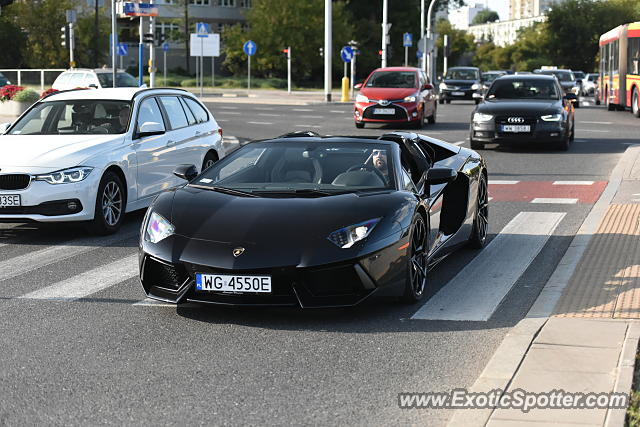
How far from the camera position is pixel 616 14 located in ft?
407

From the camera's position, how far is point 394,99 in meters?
29.2

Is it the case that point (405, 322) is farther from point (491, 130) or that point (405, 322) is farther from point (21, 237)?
point (491, 130)

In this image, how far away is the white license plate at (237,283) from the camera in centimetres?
685

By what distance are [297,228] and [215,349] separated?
1.05m

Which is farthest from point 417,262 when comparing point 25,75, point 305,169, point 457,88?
point 25,75

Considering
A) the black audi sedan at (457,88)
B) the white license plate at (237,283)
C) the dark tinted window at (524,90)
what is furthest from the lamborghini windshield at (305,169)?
the black audi sedan at (457,88)

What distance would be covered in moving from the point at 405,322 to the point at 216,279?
1245mm

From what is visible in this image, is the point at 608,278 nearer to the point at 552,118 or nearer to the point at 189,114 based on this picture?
the point at 189,114

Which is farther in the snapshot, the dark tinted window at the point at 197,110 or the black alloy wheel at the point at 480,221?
the dark tinted window at the point at 197,110

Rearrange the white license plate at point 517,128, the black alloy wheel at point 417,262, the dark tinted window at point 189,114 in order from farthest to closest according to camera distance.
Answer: the white license plate at point 517,128
the dark tinted window at point 189,114
the black alloy wheel at point 417,262

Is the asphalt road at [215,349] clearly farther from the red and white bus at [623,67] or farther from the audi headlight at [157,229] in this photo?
the red and white bus at [623,67]

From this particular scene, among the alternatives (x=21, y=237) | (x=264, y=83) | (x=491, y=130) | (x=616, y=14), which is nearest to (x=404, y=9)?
(x=264, y=83)

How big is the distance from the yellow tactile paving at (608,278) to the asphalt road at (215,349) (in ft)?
1.04

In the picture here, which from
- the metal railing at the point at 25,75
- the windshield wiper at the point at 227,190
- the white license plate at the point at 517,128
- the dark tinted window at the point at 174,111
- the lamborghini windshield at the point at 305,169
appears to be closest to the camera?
the windshield wiper at the point at 227,190
